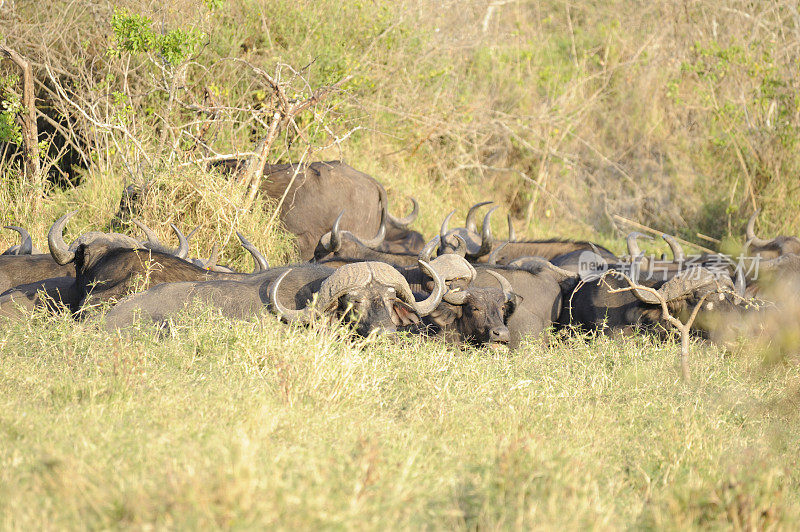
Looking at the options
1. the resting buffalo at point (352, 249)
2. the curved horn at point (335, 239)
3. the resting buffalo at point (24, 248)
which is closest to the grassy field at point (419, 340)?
the resting buffalo at point (352, 249)

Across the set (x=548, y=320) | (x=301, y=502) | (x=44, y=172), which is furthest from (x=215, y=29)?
(x=301, y=502)

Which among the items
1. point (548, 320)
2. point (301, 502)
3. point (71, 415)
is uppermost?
point (301, 502)

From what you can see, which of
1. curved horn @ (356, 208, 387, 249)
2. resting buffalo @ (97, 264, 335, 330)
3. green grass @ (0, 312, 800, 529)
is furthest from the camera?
curved horn @ (356, 208, 387, 249)

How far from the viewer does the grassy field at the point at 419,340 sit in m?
3.03

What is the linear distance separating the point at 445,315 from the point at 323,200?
406cm

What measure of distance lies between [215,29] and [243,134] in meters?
1.40

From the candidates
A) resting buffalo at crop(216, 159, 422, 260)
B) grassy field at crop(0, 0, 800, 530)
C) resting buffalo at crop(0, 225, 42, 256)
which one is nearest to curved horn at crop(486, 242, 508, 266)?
resting buffalo at crop(216, 159, 422, 260)

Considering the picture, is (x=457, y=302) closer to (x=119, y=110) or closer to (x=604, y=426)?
(x=604, y=426)

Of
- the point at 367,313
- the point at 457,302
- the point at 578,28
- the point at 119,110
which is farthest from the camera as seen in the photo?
the point at 578,28

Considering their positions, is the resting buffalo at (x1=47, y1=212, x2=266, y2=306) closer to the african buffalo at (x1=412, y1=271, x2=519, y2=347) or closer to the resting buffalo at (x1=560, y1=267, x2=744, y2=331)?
the african buffalo at (x1=412, y1=271, x2=519, y2=347)

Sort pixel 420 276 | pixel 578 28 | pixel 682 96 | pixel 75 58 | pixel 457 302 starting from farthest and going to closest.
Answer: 1. pixel 578 28
2. pixel 682 96
3. pixel 75 58
4. pixel 420 276
5. pixel 457 302

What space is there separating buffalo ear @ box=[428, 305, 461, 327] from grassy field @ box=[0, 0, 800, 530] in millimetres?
709

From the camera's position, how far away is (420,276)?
296 inches

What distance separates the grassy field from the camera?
9.95 feet
